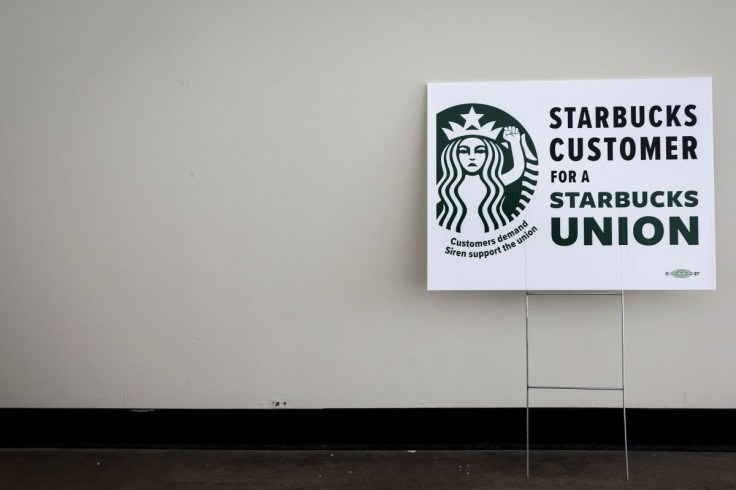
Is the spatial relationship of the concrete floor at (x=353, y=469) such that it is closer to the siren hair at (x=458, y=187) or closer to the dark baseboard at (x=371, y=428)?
the dark baseboard at (x=371, y=428)

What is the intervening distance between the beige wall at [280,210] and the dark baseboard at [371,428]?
7cm

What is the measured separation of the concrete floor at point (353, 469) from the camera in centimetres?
307

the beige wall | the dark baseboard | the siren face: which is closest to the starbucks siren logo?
the siren face

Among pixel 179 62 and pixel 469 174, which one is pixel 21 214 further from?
pixel 469 174

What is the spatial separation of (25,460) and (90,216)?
1365 millimetres

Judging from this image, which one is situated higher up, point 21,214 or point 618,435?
point 21,214

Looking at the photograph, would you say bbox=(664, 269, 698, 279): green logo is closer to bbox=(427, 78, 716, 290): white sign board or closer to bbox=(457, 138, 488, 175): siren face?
bbox=(427, 78, 716, 290): white sign board

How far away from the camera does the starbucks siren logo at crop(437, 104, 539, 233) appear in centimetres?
337

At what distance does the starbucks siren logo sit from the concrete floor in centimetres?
124

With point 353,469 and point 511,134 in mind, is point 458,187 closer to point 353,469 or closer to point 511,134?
point 511,134

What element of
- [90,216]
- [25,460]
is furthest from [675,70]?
[25,460]

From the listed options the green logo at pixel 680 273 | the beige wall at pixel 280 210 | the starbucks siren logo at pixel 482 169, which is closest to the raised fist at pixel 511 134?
the starbucks siren logo at pixel 482 169

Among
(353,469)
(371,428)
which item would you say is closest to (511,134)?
(371,428)

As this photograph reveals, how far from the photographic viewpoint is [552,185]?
337 cm
